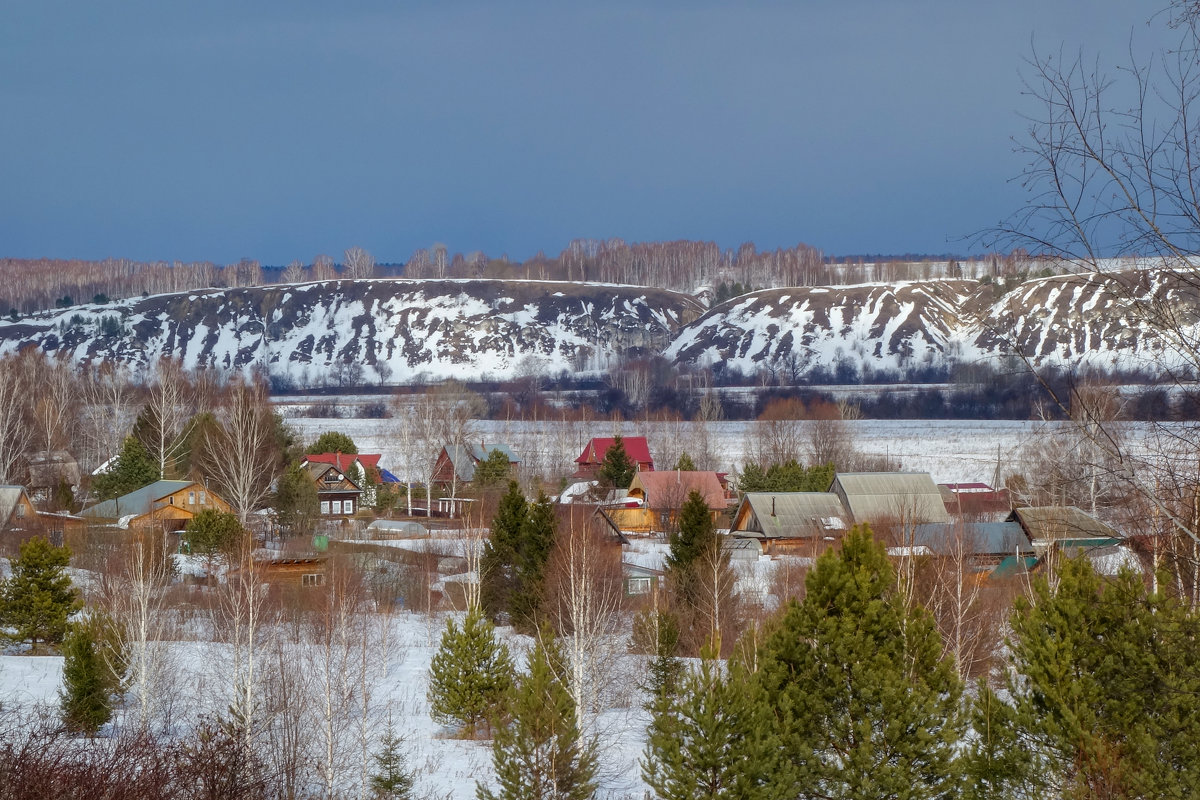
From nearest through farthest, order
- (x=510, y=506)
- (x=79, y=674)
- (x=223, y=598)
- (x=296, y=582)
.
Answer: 1. (x=79, y=674)
2. (x=223, y=598)
3. (x=510, y=506)
4. (x=296, y=582)

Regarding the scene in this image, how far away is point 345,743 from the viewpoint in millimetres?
24406

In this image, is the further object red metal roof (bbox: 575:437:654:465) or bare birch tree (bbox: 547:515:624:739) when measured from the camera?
red metal roof (bbox: 575:437:654:465)

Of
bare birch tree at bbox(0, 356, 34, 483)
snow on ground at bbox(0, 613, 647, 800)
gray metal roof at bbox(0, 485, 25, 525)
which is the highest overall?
bare birch tree at bbox(0, 356, 34, 483)

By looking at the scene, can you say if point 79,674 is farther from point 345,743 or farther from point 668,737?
point 668,737

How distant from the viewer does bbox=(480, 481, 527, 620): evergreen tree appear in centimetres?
3341

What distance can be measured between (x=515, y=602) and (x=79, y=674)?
1283 cm

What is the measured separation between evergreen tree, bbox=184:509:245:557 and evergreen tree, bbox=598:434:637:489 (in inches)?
1012

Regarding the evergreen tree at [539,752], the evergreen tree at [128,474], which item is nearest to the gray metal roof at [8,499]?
the evergreen tree at [128,474]

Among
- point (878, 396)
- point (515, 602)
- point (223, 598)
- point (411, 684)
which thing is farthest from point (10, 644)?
point (878, 396)

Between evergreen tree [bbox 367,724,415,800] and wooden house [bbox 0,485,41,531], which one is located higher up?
wooden house [bbox 0,485,41,531]

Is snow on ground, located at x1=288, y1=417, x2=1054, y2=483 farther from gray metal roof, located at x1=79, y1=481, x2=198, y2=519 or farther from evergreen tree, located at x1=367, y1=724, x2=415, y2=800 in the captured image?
evergreen tree, located at x1=367, y1=724, x2=415, y2=800

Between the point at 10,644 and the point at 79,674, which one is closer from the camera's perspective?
the point at 79,674

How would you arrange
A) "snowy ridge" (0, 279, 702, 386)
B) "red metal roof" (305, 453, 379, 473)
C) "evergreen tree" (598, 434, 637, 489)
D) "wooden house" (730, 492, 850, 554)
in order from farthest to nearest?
"snowy ridge" (0, 279, 702, 386) → "red metal roof" (305, 453, 379, 473) → "evergreen tree" (598, 434, 637, 489) → "wooden house" (730, 492, 850, 554)

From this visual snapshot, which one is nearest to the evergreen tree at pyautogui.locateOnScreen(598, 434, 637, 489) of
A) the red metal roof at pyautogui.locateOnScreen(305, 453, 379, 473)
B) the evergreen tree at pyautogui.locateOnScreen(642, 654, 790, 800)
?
the red metal roof at pyautogui.locateOnScreen(305, 453, 379, 473)
